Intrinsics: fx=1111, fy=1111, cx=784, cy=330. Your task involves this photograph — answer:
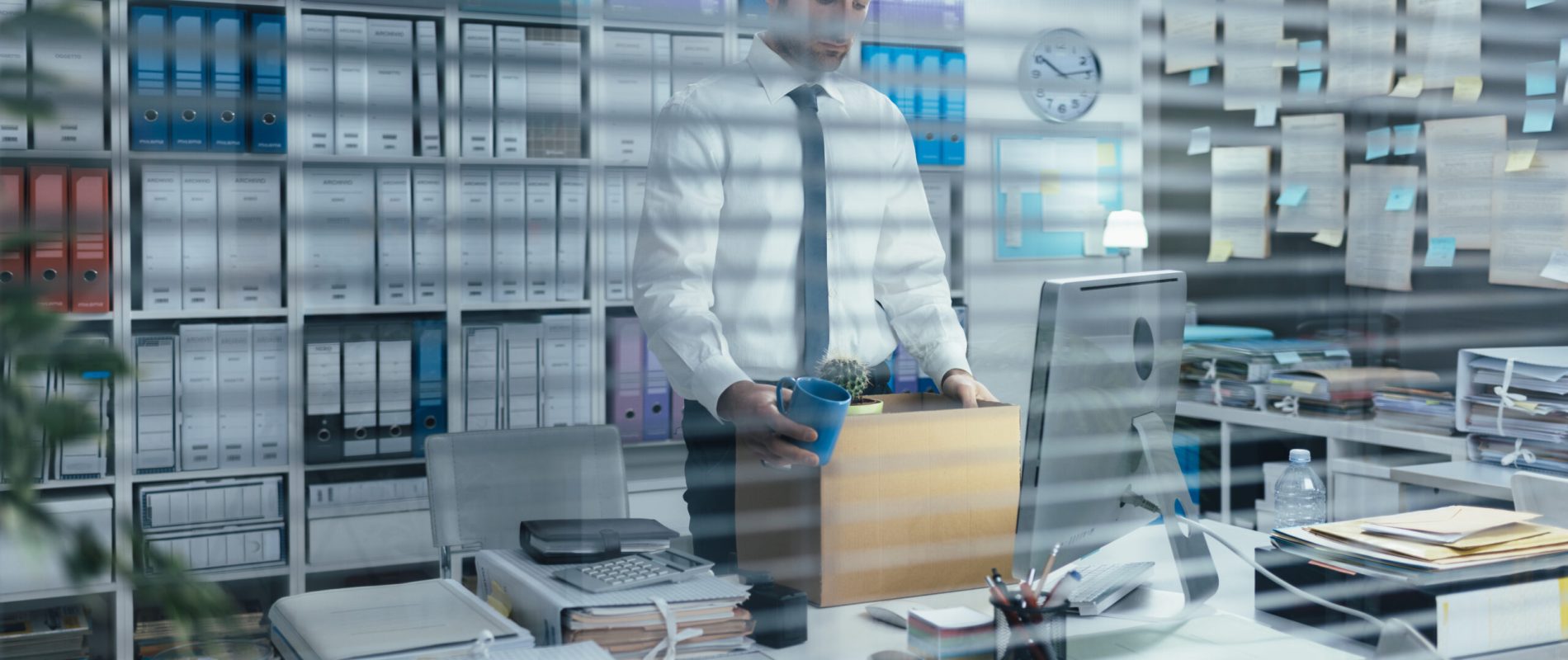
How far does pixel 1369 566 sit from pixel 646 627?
861mm

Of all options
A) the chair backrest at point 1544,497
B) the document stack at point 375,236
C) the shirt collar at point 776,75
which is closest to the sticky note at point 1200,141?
the chair backrest at point 1544,497

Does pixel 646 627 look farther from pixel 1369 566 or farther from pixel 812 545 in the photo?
pixel 1369 566

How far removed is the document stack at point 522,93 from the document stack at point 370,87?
4.4 inches

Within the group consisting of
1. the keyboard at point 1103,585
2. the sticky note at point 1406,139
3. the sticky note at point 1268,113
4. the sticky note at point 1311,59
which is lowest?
the keyboard at point 1103,585

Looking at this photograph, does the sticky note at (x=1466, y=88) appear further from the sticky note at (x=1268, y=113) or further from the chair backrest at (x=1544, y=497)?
the chair backrest at (x=1544, y=497)

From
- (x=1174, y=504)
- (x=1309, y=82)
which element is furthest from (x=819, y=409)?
(x=1309, y=82)

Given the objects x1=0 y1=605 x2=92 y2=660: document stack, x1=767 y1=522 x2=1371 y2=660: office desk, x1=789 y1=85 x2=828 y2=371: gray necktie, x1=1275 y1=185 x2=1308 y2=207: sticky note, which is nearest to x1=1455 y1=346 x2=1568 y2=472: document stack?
x1=1275 y1=185 x2=1308 y2=207: sticky note

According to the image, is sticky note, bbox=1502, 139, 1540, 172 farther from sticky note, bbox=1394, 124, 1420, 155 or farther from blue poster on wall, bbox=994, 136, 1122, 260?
blue poster on wall, bbox=994, 136, 1122, 260

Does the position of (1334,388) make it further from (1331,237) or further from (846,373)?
(846,373)

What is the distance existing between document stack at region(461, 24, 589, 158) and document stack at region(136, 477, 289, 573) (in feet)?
3.35

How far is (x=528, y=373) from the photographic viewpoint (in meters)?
2.64

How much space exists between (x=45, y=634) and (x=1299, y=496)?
2.83 metres

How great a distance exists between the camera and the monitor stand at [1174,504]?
53.7 inches

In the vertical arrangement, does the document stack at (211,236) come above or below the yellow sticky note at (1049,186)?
below
